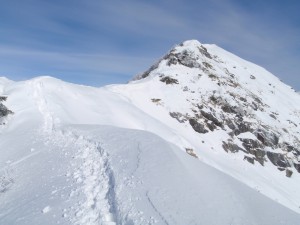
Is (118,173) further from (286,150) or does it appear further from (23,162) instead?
(286,150)

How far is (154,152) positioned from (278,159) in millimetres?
29255

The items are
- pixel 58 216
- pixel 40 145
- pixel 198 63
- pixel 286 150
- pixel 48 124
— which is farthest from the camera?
pixel 198 63

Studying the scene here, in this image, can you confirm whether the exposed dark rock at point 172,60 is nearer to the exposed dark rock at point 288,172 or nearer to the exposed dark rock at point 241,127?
the exposed dark rock at point 241,127

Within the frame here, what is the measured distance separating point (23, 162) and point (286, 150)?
34922 millimetres

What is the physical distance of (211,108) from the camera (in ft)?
143

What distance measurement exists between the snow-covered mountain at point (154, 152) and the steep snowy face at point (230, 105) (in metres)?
0.17

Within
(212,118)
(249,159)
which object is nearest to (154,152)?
(249,159)

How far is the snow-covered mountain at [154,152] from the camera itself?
10.5 m

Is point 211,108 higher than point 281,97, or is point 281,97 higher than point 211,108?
point 281,97

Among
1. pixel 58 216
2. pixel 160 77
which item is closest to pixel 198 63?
pixel 160 77

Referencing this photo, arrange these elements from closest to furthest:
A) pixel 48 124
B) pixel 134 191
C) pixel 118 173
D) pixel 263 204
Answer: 1. pixel 134 191
2. pixel 263 204
3. pixel 118 173
4. pixel 48 124

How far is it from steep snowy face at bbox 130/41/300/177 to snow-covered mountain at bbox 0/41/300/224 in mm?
168

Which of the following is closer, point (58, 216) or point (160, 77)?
point (58, 216)

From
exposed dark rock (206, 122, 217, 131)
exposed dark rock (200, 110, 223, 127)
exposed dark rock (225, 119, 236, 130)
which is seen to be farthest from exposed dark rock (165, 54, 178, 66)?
exposed dark rock (206, 122, 217, 131)
